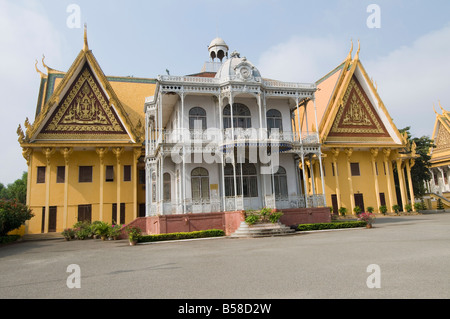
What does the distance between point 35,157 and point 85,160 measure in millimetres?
3408

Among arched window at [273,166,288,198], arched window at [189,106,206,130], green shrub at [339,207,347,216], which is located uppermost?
arched window at [189,106,206,130]

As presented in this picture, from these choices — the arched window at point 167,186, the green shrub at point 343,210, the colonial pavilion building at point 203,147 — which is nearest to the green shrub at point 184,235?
the colonial pavilion building at point 203,147

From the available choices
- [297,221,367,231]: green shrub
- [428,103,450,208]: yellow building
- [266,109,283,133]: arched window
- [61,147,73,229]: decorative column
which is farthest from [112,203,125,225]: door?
[428,103,450,208]: yellow building

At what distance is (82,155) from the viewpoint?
25234 mm

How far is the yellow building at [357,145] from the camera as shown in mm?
28344

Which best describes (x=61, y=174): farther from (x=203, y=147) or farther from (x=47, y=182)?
(x=203, y=147)

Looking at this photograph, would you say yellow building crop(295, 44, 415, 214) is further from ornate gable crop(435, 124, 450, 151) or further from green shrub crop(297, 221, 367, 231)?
ornate gable crop(435, 124, 450, 151)

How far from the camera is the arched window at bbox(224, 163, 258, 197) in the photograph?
20203 millimetres

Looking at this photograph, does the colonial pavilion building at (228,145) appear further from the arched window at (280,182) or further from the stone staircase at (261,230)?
the stone staircase at (261,230)

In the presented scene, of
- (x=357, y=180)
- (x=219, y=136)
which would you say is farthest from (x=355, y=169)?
(x=219, y=136)

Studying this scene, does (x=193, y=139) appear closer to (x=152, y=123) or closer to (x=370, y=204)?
(x=152, y=123)

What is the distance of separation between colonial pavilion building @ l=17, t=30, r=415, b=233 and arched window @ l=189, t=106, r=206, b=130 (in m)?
0.06
